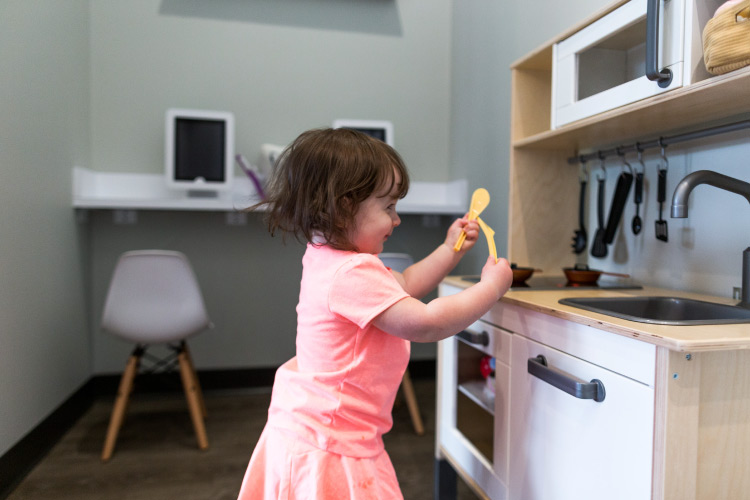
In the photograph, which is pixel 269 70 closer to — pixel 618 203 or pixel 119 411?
pixel 119 411

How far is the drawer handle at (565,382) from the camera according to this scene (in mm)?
854

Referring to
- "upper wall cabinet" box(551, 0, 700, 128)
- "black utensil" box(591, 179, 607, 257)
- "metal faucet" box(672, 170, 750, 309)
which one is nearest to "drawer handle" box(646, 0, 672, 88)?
"upper wall cabinet" box(551, 0, 700, 128)

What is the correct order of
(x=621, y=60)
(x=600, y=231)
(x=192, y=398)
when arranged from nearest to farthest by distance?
(x=621, y=60), (x=600, y=231), (x=192, y=398)

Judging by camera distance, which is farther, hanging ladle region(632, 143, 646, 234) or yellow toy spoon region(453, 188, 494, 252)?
hanging ladle region(632, 143, 646, 234)

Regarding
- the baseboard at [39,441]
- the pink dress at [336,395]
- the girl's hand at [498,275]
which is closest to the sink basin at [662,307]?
the girl's hand at [498,275]

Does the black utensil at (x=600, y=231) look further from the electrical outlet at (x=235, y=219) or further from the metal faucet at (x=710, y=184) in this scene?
the electrical outlet at (x=235, y=219)

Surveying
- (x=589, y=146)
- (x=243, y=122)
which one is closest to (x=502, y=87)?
(x=589, y=146)

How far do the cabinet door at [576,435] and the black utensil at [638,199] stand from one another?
1.72ft

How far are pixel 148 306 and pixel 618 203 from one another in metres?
1.64

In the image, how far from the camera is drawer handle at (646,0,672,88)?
95cm

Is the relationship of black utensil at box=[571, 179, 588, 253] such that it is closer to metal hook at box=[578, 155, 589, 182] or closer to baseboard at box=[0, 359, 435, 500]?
metal hook at box=[578, 155, 589, 182]

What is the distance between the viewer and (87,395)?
2.49 metres

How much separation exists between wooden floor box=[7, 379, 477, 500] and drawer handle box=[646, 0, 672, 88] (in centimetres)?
133

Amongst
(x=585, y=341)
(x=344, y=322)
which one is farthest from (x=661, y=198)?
(x=344, y=322)
